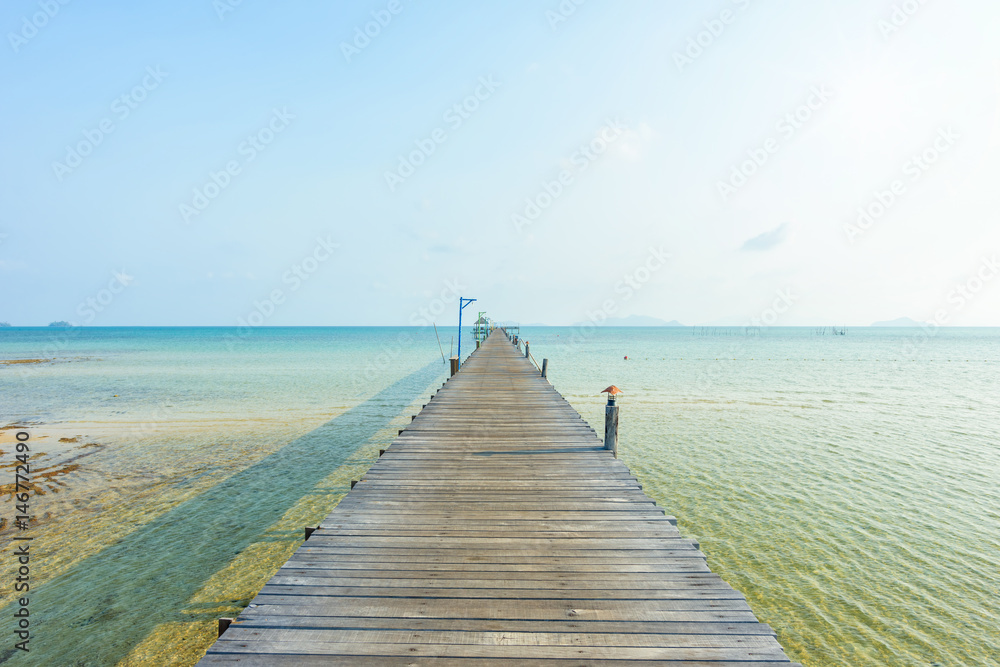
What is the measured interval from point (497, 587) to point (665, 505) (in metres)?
6.68

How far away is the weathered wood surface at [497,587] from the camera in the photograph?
304cm

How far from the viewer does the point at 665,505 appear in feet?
30.8

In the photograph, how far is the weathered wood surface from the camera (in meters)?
3.04

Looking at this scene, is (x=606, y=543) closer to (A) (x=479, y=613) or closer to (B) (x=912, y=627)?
(A) (x=479, y=613)

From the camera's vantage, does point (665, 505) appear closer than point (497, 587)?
No

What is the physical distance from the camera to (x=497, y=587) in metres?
3.77

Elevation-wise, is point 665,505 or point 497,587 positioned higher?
point 497,587

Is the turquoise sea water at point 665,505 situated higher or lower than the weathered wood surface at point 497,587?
lower

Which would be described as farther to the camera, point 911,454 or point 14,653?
point 911,454

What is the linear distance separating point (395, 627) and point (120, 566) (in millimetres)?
6628

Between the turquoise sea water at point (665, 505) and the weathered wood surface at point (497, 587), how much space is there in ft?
8.42

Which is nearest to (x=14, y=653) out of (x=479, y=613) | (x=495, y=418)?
(x=479, y=613)

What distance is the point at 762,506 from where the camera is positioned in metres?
9.28

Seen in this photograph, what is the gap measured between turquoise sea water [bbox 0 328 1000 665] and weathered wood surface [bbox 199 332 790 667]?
2.57 metres
